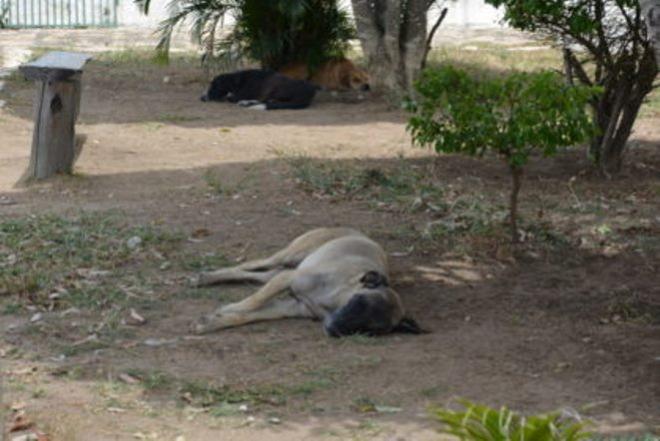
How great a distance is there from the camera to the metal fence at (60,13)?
1120 inches

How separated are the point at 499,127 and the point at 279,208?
8.14 feet

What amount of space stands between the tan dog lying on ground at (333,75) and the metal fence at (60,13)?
10963 mm

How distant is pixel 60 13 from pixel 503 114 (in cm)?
2144

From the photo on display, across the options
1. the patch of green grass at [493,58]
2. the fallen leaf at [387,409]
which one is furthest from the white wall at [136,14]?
the fallen leaf at [387,409]

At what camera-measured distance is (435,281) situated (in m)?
8.93

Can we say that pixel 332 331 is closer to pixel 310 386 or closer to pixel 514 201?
pixel 310 386

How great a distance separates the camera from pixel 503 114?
9.00 meters

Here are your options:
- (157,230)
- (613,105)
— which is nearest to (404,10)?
(613,105)

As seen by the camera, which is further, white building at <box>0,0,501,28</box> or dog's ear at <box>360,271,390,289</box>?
white building at <box>0,0,501,28</box>

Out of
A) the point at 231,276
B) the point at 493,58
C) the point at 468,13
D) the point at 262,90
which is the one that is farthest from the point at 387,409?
the point at 468,13

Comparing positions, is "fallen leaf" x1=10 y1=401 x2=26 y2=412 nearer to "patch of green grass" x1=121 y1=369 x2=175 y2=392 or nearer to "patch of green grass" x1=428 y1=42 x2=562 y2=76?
"patch of green grass" x1=121 y1=369 x2=175 y2=392

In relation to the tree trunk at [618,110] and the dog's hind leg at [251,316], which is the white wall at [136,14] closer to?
the tree trunk at [618,110]

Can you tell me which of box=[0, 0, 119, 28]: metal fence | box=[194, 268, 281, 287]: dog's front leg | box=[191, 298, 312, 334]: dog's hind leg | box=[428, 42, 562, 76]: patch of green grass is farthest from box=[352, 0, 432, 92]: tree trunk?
box=[0, 0, 119, 28]: metal fence

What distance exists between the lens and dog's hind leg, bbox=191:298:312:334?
7781 mm
